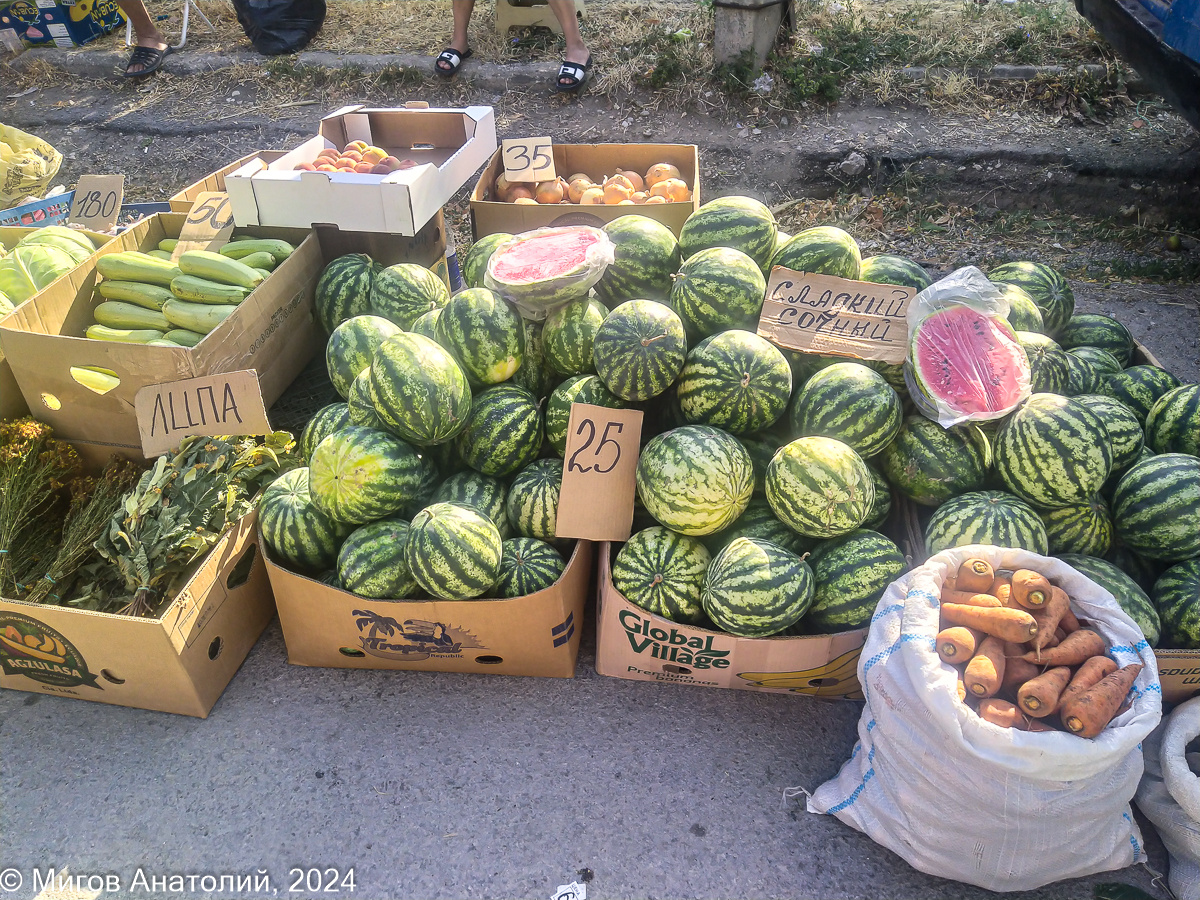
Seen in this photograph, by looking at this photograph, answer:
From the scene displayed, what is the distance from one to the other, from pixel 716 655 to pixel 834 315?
119cm

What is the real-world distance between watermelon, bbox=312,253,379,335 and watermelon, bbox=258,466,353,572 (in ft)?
3.45

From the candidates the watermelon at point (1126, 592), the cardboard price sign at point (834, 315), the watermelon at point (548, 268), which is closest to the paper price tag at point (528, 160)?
the watermelon at point (548, 268)

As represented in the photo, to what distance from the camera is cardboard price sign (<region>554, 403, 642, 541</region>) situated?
2223 millimetres

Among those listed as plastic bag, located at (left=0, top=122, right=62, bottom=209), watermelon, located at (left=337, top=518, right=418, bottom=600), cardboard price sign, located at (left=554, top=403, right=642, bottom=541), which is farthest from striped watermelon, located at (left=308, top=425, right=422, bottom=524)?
plastic bag, located at (left=0, top=122, right=62, bottom=209)

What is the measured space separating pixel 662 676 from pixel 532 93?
18.4 ft

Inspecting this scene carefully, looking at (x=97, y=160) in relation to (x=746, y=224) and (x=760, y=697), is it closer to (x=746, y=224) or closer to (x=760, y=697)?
(x=746, y=224)

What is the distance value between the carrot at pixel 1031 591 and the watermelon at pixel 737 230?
1.46 m

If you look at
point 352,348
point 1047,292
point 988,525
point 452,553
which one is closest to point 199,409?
point 352,348

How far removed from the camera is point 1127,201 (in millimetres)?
5133

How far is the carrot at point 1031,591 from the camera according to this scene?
70.7 inches

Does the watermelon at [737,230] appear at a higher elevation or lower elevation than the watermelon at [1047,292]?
higher

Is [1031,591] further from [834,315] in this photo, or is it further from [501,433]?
[501,433]

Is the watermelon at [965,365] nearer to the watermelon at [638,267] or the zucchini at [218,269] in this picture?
the watermelon at [638,267]

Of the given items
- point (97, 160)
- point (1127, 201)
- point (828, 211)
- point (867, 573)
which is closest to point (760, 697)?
point (867, 573)
